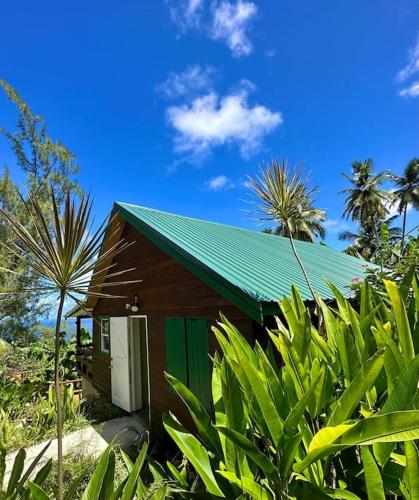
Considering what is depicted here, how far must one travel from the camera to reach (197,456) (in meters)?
1.67

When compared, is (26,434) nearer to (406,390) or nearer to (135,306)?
(135,306)

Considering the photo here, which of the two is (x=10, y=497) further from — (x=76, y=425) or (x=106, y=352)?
(x=106, y=352)

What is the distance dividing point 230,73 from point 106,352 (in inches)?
377

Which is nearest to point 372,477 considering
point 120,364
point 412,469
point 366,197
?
point 412,469

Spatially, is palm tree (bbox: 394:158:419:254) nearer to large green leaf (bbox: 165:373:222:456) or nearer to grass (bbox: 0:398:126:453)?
grass (bbox: 0:398:126:453)

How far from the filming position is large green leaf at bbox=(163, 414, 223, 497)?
1581 millimetres

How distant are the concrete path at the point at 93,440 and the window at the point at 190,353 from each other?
1276 millimetres

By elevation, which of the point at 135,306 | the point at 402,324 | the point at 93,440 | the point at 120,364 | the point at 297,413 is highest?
the point at 135,306

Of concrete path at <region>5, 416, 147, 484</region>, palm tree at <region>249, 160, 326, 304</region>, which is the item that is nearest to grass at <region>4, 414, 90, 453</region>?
concrete path at <region>5, 416, 147, 484</region>

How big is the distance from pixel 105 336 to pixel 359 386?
9.25 metres

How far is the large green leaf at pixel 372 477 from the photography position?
1.22 metres

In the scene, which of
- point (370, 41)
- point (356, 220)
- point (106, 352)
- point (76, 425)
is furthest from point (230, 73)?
point (356, 220)

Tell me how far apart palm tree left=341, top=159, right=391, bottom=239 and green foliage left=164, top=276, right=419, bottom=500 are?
3390 cm

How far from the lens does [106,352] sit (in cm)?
909
